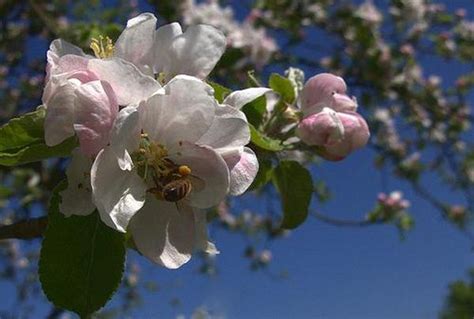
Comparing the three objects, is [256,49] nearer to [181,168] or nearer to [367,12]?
[367,12]

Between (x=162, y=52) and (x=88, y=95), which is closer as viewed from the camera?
(x=88, y=95)

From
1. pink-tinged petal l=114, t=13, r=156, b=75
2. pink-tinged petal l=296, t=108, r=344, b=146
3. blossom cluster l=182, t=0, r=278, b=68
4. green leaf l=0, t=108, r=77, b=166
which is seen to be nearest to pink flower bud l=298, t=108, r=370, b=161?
pink-tinged petal l=296, t=108, r=344, b=146

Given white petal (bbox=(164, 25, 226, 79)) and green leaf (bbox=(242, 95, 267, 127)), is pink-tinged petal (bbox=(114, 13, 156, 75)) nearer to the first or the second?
white petal (bbox=(164, 25, 226, 79))

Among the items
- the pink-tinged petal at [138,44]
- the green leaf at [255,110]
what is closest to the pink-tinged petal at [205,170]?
the pink-tinged petal at [138,44]

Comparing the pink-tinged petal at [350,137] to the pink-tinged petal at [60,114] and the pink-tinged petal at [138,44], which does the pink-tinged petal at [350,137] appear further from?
the pink-tinged petal at [60,114]

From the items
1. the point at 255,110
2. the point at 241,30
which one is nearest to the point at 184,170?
the point at 255,110

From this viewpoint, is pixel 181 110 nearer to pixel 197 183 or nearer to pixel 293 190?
pixel 197 183

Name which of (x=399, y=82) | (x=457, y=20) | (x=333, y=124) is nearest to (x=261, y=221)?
(x=399, y=82)
